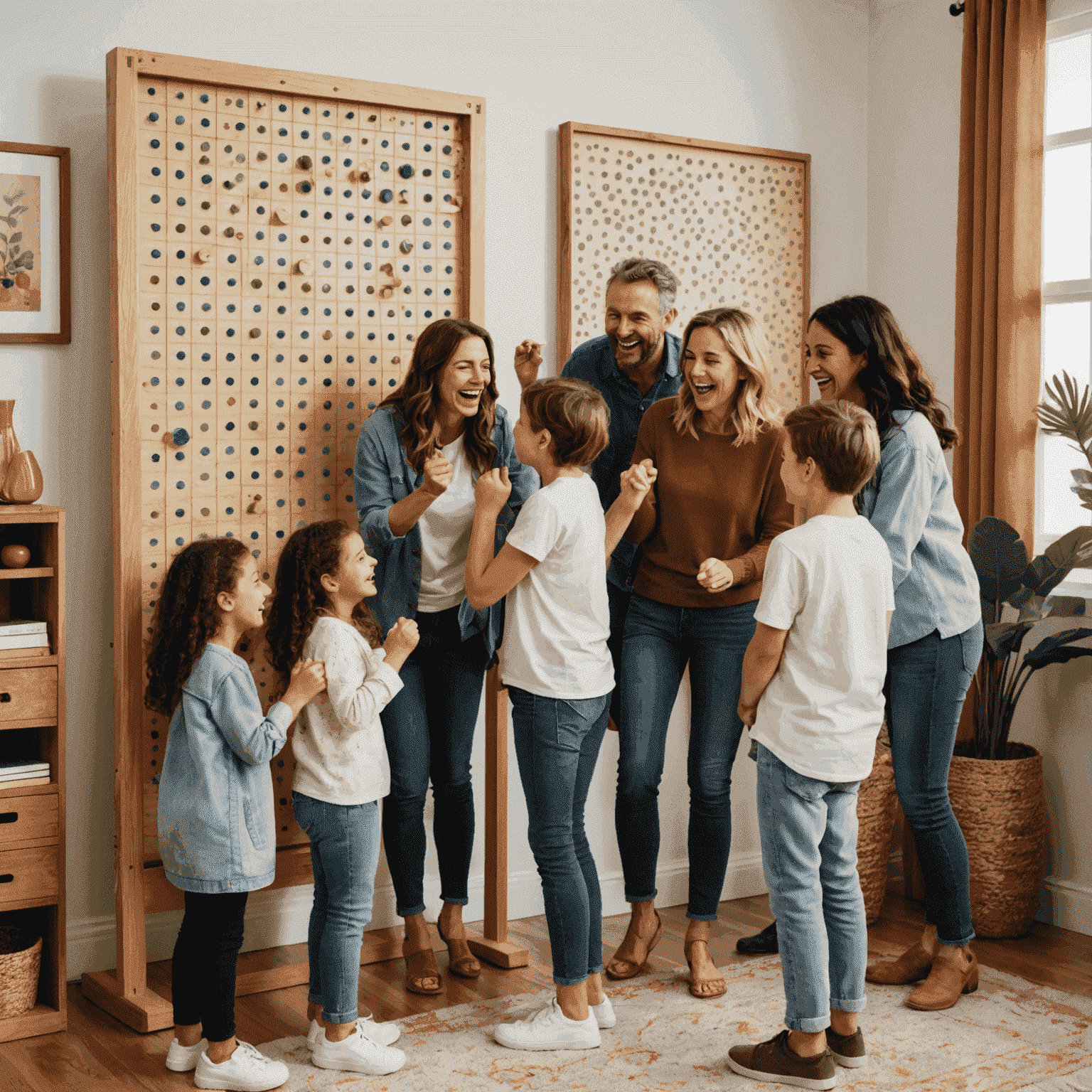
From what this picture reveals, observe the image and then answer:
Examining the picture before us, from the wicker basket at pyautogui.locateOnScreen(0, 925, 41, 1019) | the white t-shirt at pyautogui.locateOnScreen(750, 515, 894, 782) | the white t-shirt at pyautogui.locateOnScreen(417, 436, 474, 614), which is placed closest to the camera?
the white t-shirt at pyautogui.locateOnScreen(750, 515, 894, 782)

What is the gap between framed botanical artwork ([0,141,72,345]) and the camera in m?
2.79

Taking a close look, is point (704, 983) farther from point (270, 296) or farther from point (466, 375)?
point (270, 296)

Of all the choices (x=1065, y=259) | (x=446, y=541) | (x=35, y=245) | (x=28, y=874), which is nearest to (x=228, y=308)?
(x=35, y=245)

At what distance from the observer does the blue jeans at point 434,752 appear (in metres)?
2.84

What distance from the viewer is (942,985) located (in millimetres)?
2846

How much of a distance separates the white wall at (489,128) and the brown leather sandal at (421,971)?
0.38 meters

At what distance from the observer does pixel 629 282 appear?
9.39ft

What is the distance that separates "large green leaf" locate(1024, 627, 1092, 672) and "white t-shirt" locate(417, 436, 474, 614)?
1.54 metres

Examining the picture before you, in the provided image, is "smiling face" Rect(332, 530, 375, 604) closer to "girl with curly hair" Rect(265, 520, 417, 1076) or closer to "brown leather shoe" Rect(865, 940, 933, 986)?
"girl with curly hair" Rect(265, 520, 417, 1076)

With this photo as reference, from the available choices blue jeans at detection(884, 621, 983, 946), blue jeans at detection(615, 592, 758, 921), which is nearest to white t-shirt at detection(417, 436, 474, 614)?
blue jeans at detection(615, 592, 758, 921)

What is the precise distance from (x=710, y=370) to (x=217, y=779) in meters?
1.28

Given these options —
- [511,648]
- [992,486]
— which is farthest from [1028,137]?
[511,648]

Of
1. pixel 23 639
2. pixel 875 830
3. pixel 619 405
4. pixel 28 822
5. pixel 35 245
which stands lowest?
pixel 875 830

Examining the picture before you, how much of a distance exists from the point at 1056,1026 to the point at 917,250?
226 centimetres
